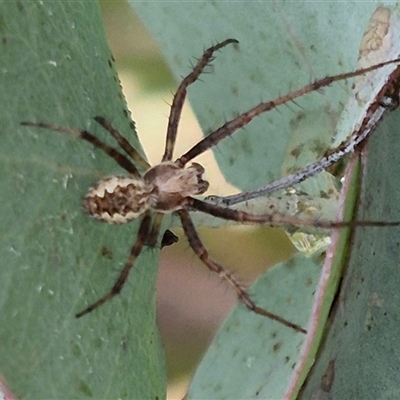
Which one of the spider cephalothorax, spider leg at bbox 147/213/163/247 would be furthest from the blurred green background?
spider leg at bbox 147/213/163/247

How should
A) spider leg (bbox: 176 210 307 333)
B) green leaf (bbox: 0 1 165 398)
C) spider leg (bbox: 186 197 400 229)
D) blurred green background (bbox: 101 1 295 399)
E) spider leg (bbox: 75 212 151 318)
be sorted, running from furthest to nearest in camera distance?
blurred green background (bbox: 101 1 295 399), spider leg (bbox: 176 210 307 333), spider leg (bbox: 186 197 400 229), spider leg (bbox: 75 212 151 318), green leaf (bbox: 0 1 165 398)

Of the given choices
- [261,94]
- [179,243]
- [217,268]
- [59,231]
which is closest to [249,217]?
[217,268]

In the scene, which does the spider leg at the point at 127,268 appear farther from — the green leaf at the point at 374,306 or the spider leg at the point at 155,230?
the green leaf at the point at 374,306

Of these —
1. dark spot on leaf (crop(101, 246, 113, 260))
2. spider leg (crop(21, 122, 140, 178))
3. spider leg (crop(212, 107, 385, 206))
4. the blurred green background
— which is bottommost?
dark spot on leaf (crop(101, 246, 113, 260))

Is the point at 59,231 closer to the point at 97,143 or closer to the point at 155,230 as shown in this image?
the point at 97,143

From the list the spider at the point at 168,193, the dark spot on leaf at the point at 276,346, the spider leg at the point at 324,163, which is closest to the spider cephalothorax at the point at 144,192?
the spider at the point at 168,193

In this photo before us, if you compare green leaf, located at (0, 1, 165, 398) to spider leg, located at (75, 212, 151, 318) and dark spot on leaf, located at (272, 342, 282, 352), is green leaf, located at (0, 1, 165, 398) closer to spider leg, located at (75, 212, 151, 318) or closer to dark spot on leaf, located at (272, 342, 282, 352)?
spider leg, located at (75, 212, 151, 318)

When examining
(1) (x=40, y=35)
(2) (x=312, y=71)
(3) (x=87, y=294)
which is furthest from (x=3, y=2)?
(2) (x=312, y=71)

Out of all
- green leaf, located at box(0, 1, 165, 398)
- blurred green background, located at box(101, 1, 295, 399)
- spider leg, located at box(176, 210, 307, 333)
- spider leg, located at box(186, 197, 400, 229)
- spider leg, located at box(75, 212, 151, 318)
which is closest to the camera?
green leaf, located at box(0, 1, 165, 398)

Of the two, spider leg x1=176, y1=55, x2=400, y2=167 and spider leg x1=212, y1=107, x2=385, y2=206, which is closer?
spider leg x1=212, y1=107, x2=385, y2=206
